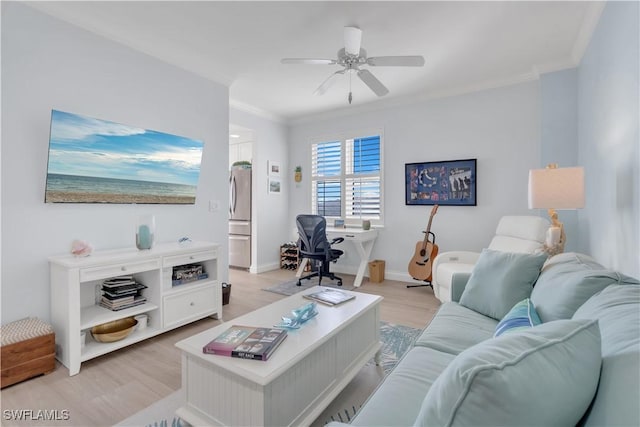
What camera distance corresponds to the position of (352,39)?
7.88 feet

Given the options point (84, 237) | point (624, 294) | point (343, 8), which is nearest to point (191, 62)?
point (343, 8)

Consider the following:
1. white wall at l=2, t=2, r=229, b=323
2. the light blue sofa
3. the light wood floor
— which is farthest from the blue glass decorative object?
white wall at l=2, t=2, r=229, b=323

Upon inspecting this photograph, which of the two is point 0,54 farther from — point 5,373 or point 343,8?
point 343,8

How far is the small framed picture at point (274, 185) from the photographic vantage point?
5.00 m

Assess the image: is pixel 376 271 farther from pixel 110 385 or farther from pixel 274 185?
pixel 110 385

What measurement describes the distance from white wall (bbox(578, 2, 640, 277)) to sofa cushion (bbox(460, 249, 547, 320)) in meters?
0.51

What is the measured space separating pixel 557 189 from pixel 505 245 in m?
1.07

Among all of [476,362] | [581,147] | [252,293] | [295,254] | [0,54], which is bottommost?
[252,293]

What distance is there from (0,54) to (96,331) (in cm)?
199

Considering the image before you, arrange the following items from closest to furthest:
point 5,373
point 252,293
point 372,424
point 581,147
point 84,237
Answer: point 372,424
point 5,373
point 84,237
point 581,147
point 252,293

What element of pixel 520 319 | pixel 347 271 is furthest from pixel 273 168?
pixel 520 319

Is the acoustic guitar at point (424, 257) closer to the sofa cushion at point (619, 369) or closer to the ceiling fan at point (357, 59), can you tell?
the ceiling fan at point (357, 59)

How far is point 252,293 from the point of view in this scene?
3.74m

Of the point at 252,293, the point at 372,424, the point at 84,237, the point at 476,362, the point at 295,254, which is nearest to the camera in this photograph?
the point at 476,362
